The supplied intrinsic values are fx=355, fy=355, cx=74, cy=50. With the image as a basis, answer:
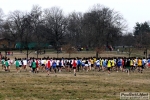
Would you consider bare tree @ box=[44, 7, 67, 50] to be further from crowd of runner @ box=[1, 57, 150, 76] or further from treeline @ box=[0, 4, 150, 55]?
crowd of runner @ box=[1, 57, 150, 76]

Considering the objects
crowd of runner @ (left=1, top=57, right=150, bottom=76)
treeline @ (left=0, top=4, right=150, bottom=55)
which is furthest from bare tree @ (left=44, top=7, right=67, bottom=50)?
crowd of runner @ (left=1, top=57, right=150, bottom=76)

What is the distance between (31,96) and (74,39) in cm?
8639

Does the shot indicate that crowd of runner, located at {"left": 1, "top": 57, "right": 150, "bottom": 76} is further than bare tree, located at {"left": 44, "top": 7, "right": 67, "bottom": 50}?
No

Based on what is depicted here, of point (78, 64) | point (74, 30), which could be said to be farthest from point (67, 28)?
point (78, 64)

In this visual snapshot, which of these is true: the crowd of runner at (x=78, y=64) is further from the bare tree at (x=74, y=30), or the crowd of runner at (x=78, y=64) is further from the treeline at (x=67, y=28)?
the bare tree at (x=74, y=30)

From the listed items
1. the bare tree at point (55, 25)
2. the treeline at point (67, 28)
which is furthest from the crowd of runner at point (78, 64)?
the bare tree at point (55, 25)

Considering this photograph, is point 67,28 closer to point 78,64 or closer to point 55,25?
point 55,25

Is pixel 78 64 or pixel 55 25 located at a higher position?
pixel 55 25

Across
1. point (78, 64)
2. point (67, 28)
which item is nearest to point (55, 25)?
point (67, 28)

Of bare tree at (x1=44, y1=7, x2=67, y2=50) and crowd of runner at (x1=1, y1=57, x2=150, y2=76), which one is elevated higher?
bare tree at (x1=44, y1=7, x2=67, y2=50)

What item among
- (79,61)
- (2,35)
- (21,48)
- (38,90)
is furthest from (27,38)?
(38,90)

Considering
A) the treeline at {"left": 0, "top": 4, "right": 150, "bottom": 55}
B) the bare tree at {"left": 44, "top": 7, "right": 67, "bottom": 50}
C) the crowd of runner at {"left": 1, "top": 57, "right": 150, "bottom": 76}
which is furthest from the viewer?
the bare tree at {"left": 44, "top": 7, "right": 67, "bottom": 50}

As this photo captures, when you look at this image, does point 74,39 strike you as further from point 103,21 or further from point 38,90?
point 38,90

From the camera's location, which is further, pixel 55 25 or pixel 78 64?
pixel 55 25
